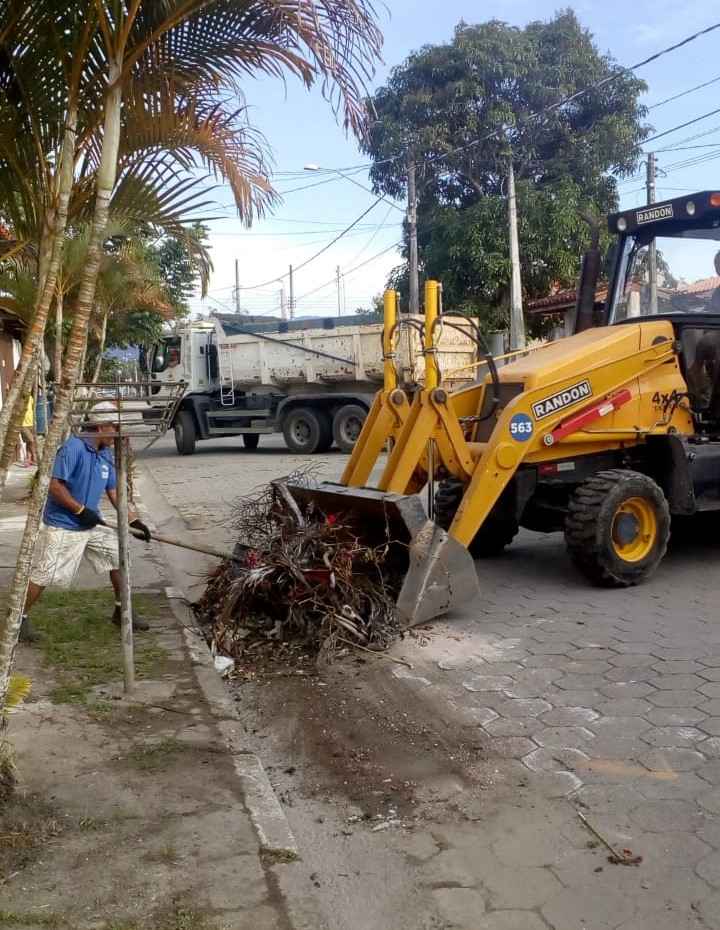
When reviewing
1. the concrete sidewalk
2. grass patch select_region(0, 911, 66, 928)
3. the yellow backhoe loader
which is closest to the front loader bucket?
the yellow backhoe loader

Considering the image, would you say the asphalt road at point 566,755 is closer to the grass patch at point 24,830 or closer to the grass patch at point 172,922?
the grass patch at point 172,922

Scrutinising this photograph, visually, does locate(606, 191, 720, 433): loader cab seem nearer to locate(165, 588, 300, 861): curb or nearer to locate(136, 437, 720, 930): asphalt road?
locate(136, 437, 720, 930): asphalt road

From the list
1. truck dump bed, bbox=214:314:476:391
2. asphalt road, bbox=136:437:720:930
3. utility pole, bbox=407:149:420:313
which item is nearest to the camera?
asphalt road, bbox=136:437:720:930

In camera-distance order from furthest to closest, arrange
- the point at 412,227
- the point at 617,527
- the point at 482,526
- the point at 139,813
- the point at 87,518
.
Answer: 1. the point at 412,227
2. the point at 482,526
3. the point at 617,527
4. the point at 87,518
5. the point at 139,813

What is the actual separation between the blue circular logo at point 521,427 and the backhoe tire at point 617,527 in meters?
0.63

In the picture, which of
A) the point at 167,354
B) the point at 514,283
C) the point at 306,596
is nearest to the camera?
the point at 306,596

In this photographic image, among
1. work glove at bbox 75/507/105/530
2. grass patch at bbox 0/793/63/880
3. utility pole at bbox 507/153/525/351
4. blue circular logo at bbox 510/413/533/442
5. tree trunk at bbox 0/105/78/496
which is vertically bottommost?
grass patch at bbox 0/793/63/880

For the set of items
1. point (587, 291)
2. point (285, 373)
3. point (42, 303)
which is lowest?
point (285, 373)

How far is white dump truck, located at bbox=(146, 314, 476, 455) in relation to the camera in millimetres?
18859

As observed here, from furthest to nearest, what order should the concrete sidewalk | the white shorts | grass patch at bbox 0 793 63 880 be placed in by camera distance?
the white shorts → grass patch at bbox 0 793 63 880 → the concrete sidewalk

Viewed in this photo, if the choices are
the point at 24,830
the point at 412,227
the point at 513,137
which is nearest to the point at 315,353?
the point at 412,227

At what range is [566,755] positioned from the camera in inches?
159

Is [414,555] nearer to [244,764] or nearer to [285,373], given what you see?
[244,764]

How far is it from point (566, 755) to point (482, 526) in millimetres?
3994
